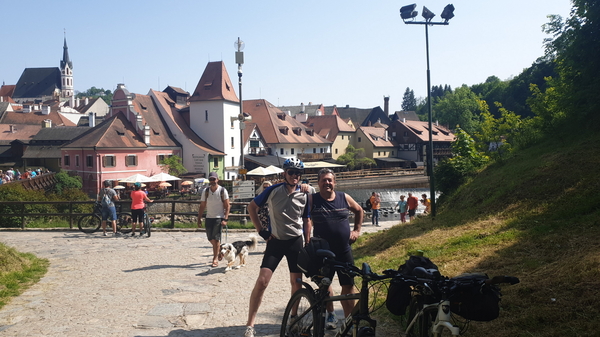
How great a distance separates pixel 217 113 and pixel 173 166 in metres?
9.49

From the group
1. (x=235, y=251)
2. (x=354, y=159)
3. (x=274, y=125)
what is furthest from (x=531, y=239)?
(x=354, y=159)

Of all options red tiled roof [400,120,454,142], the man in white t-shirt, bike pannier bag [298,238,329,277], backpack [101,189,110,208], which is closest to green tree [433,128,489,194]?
the man in white t-shirt

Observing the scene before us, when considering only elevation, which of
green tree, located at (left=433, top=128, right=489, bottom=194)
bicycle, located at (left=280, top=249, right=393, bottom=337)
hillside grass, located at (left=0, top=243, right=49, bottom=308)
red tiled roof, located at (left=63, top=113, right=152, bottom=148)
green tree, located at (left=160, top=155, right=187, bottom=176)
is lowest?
hillside grass, located at (left=0, top=243, right=49, bottom=308)

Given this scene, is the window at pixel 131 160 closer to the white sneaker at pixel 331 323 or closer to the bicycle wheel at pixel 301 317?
the white sneaker at pixel 331 323

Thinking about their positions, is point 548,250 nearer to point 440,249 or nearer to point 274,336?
point 440,249

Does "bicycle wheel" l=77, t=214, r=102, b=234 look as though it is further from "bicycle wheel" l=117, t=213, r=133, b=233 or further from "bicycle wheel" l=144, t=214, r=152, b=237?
"bicycle wheel" l=144, t=214, r=152, b=237

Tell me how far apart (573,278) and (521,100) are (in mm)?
81730

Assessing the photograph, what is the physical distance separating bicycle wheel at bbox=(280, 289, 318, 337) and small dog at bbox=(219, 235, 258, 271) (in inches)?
206

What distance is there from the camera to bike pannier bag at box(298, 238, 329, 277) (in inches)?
197

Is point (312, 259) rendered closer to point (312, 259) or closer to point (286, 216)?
point (312, 259)

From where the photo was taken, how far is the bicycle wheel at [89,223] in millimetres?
17359

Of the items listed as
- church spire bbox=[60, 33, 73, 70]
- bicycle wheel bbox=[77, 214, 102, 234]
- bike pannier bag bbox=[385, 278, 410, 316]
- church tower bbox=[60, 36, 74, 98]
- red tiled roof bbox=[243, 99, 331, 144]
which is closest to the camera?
bike pannier bag bbox=[385, 278, 410, 316]

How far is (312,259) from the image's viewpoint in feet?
16.4

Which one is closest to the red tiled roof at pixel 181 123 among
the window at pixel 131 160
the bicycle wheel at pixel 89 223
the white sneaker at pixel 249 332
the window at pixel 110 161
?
the window at pixel 131 160
